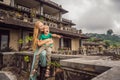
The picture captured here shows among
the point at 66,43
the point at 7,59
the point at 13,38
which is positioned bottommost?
the point at 7,59

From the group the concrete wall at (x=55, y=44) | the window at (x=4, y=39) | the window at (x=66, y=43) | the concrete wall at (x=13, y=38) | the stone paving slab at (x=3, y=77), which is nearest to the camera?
the stone paving slab at (x=3, y=77)

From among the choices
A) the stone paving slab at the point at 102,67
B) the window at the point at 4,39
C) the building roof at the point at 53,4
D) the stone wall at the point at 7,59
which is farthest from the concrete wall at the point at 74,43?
the stone paving slab at the point at 102,67

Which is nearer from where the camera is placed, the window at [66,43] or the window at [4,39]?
the window at [4,39]

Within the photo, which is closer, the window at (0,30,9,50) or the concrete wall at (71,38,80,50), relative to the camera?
the window at (0,30,9,50)

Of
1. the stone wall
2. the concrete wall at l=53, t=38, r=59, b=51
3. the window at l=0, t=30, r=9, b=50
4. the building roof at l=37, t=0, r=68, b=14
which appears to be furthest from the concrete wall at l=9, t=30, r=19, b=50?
the building roof at l=37, t=0, r=68, b=14

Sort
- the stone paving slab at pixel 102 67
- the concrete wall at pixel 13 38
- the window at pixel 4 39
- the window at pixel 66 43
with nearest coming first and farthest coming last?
the stone paving slab at pixel 102 67
the window at pixel 4 39
the concrete wall at pixel 13 38
the window at pixel 66 43

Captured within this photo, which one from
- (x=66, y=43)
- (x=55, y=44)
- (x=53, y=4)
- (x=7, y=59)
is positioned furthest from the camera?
(x=53, y=4)

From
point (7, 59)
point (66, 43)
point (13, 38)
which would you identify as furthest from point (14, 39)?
point (66, 43)

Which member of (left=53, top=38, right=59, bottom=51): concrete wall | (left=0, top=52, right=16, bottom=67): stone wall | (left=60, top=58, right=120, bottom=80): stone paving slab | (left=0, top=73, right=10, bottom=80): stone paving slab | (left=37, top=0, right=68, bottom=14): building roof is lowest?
(left=0, top=73, right=10, bottom=80): stone paving slab

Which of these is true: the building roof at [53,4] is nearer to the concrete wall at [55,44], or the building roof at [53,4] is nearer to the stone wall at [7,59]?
the concrete wall at [55,44]

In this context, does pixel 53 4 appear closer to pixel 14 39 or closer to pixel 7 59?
pixel 14 39

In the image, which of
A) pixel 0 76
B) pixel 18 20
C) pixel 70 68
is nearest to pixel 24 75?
pixel 0 76

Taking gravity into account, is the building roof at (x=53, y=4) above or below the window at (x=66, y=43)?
above

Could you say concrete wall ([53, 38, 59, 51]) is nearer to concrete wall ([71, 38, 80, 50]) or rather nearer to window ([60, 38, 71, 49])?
window ([60, 38, 71, 49])
